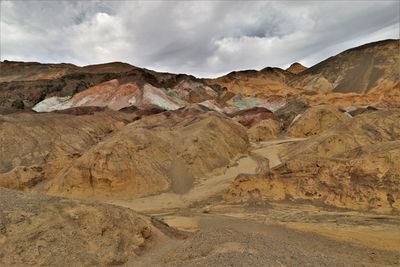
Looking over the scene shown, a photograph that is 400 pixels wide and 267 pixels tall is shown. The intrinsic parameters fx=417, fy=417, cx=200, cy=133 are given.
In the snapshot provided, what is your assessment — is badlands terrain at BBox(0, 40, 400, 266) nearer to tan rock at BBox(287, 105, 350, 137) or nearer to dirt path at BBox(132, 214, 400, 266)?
dirt path at BBox(132, 214, 400, 266)

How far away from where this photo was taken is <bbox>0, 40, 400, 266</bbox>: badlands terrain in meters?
11.8

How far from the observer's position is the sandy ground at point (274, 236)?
36.3 ft

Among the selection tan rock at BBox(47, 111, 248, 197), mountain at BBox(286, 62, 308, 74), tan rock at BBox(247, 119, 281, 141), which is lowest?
tan rock at BBox(47, 111, 248, 197)

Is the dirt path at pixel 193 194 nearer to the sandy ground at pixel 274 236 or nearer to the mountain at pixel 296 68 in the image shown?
the sandy ground at pixel 274 236

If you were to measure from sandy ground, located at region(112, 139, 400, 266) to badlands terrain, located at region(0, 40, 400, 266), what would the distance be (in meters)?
0.06

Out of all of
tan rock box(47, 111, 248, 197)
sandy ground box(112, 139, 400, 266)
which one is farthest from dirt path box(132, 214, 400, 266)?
tan rock box(47, 111, 248, 197)

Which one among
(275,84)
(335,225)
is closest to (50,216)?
(335,225)

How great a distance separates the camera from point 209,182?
101ft

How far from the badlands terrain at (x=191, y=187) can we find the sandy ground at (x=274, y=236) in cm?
6

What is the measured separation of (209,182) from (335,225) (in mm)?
15055

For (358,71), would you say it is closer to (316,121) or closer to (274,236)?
(316,121)

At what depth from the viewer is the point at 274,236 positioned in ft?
47.4

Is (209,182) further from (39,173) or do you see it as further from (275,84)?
(275,84)

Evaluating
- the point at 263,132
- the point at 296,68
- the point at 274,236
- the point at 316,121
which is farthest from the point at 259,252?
the point at 296,68
